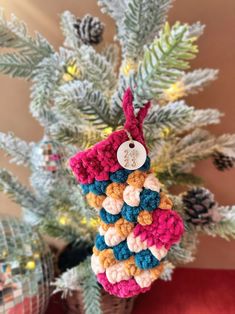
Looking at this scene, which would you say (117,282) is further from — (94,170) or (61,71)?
(61,71)

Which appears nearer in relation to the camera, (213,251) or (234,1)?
(234,1)

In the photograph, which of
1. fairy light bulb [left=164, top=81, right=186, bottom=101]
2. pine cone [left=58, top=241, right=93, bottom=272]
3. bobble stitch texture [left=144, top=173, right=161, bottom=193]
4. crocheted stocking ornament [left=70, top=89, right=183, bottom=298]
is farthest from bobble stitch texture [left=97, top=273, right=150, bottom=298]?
fairy light bulb [left=164, top=81, right=186, bottom=101]

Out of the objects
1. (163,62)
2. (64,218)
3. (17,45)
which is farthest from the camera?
(64,218)

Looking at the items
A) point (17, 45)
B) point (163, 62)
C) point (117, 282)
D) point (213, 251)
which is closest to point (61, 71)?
point (17, 45)

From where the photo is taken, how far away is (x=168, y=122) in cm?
48

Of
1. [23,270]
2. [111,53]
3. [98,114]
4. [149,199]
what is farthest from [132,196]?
[111,53]

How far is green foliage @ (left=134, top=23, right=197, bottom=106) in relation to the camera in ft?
1.17

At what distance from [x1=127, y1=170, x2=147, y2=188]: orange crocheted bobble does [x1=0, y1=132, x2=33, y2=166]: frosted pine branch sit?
294 millimetres

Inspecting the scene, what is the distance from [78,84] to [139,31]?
11cm

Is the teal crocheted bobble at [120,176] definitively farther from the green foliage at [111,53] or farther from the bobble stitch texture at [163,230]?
the green foliage at [111,53]

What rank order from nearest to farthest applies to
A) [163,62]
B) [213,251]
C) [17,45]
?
[163,62] → [17,45] → [213,251]

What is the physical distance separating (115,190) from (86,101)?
4.8 inches

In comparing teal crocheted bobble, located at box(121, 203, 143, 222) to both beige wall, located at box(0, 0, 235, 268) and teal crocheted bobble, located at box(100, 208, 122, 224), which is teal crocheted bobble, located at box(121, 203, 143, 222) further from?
beige wall, located at box(0, 0, 235, 268)

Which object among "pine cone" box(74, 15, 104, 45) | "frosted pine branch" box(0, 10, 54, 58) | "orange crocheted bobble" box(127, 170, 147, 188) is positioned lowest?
"orange crocheted bobble" box(127, 170, 147, 188)
